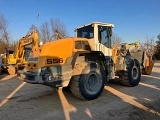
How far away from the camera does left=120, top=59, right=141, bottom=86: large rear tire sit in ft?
28.0

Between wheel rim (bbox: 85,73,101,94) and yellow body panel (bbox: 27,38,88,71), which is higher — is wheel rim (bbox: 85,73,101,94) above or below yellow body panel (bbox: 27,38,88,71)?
below

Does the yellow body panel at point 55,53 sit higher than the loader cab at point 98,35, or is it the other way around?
the loader cab at point 98,35

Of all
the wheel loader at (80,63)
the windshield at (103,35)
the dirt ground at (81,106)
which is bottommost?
the dirt ground at (81,106)

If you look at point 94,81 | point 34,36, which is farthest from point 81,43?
point 34,36

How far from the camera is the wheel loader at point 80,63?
6.01 meters

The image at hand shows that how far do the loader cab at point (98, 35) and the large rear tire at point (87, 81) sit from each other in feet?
2.70

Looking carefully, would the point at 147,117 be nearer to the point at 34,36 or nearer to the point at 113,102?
the point at 113,102

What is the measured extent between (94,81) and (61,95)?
1.37 m

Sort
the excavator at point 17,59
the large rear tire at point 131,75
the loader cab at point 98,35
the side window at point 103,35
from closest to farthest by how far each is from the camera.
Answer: the loader cab at point 98,35
the side window at point 103,35
the large rear tire at point 131,75
the excavator at point 17,59

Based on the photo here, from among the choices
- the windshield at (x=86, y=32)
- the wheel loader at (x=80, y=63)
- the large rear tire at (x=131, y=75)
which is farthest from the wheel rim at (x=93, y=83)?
the large rear tire at (x=131, y=75)

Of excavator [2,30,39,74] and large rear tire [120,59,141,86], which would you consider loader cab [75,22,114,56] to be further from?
excavator [2,30,39,74]

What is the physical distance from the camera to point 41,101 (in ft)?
22.0

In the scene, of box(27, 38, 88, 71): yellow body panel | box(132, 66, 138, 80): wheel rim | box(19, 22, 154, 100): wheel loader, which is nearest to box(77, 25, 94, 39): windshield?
box(19, 22, 154, 100): wheel loader

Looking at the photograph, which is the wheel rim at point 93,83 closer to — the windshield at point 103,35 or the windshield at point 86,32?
the windshield at point 103,35
